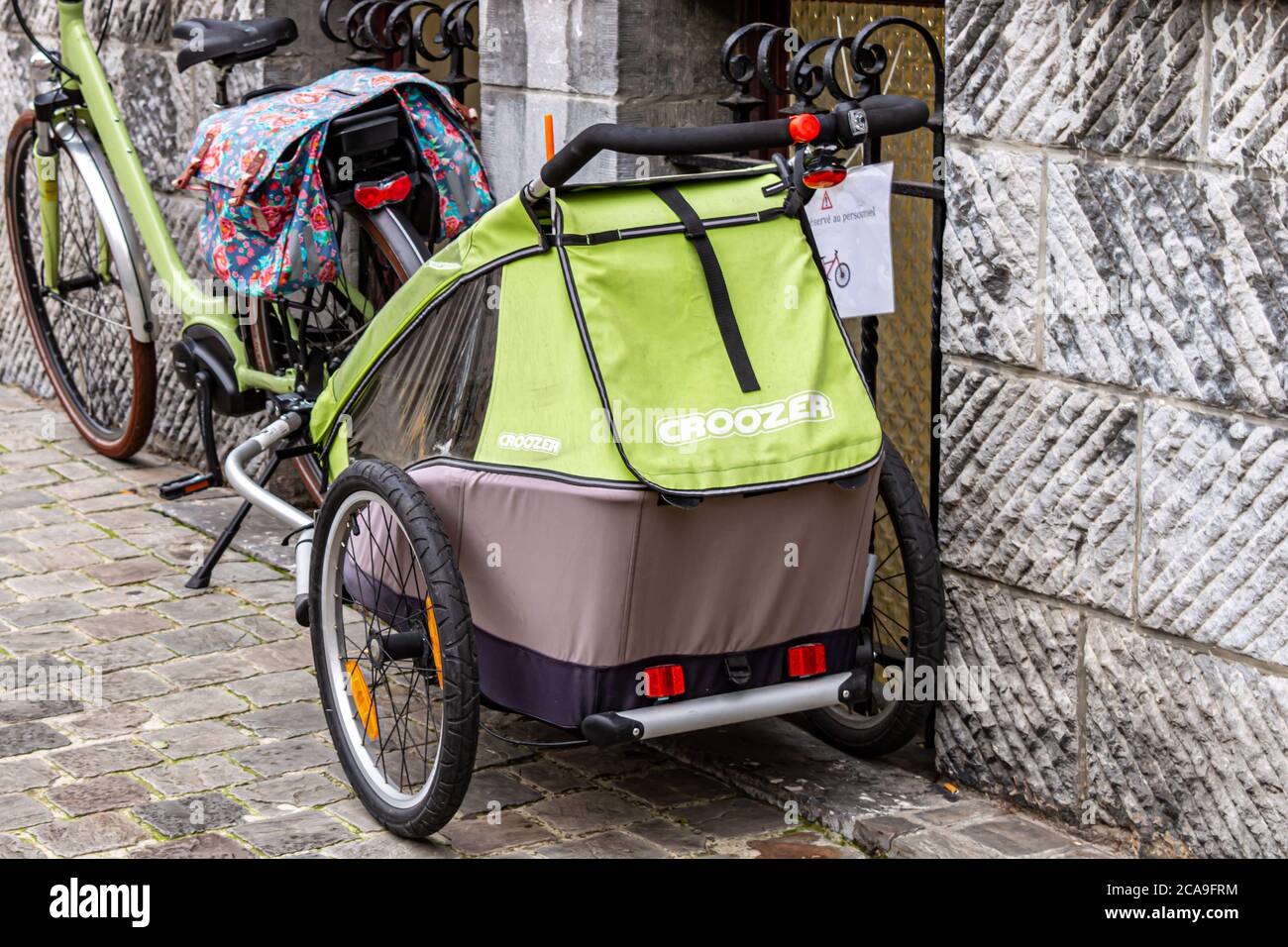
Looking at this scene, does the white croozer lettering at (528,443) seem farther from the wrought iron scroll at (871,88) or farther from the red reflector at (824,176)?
the wrought iron scroll at (871,88)

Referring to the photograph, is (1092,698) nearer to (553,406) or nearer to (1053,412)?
(1053,412)

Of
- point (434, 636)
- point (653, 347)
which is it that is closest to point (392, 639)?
point (434, 636)

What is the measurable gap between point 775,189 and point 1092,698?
4.30 feet

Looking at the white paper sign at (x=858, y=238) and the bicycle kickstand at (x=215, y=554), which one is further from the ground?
the white paper sign at (x=858, y=238)

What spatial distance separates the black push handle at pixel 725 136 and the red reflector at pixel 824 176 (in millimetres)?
89

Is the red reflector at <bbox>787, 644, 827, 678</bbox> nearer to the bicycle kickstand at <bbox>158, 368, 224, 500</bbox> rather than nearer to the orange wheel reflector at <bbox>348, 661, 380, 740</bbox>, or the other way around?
the orange wheel reflector at <bbox>348, 661, 380, 740</bbox>

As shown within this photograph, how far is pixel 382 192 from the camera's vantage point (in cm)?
535

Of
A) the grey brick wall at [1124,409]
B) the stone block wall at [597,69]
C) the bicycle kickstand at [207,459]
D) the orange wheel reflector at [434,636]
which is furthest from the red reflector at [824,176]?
the bicycle kickstand at [207,459]

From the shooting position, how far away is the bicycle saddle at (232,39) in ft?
19.0

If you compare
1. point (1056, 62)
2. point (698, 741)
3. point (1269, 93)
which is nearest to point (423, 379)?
point (698, 741)

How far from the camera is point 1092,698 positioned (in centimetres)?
414

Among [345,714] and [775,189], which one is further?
[345,714]

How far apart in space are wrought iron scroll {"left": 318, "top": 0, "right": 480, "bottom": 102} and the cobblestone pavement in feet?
5.87

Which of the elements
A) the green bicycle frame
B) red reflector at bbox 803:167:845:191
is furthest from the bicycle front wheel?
red reflector at bbox 803:167:845:191
